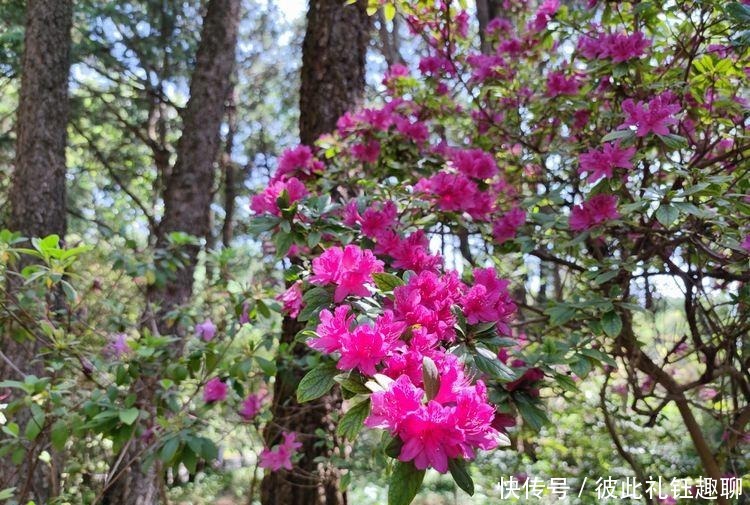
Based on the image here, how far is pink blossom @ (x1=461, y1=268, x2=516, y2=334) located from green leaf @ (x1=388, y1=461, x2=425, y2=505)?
41 cm

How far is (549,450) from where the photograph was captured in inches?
178

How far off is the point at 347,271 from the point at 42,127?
3.79 m

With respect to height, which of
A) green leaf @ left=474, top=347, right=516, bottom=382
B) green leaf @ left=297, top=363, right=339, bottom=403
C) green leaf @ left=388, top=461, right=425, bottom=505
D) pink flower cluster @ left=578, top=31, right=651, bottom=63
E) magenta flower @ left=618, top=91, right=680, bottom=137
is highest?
pink flower cluster @ left=578, top=31, right=651, bottom=63

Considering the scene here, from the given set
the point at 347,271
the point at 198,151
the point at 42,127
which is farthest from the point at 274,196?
the point at 198,151

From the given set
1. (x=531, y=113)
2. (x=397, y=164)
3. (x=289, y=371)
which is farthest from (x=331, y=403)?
(x=531, y=113)

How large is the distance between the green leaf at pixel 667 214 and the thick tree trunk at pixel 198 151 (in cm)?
Result: 335

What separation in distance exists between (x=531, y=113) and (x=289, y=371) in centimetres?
160

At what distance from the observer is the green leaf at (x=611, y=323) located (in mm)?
1612

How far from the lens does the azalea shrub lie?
3.25 feet

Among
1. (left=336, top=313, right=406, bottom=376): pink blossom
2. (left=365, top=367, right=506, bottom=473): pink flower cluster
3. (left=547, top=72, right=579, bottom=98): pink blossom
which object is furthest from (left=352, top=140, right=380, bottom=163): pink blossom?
(left=365, top=367, right=506, bottom=473): pink flower cluster

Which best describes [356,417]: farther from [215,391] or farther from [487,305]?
[215,391]

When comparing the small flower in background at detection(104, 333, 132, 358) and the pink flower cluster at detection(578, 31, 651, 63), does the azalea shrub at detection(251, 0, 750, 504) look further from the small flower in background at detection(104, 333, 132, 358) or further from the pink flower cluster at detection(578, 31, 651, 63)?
the small flower in background at detection(104, 333, 132, 358)

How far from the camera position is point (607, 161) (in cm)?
170

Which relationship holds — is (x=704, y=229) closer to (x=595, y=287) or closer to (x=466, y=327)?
(x=595, y=287)
